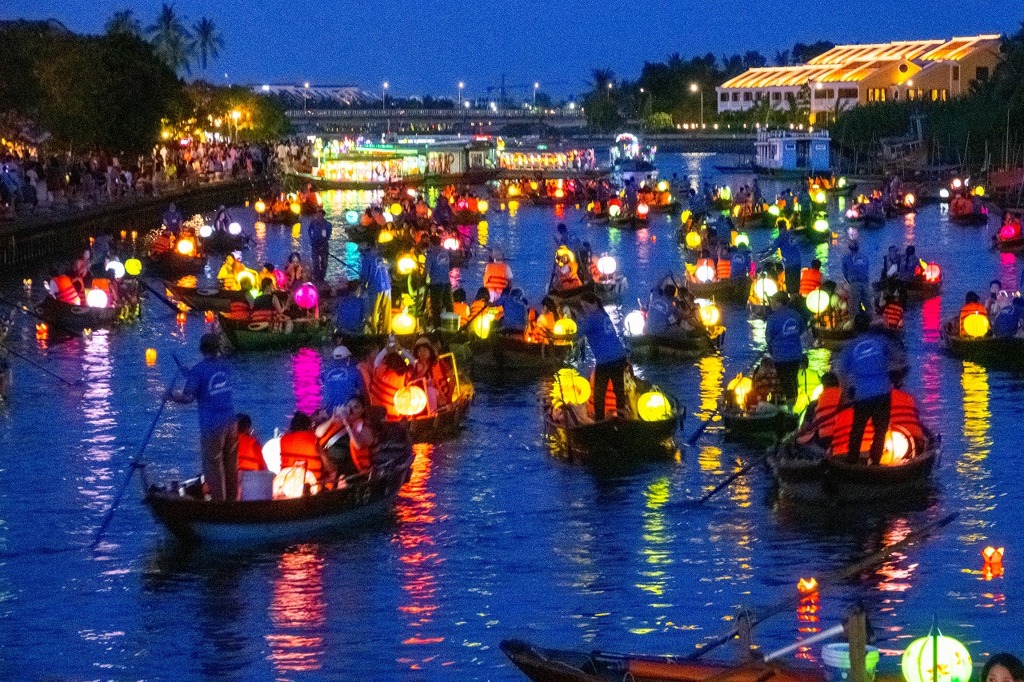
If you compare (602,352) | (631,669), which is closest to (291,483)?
(602,352)

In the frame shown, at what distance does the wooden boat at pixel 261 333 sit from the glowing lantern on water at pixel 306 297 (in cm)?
38

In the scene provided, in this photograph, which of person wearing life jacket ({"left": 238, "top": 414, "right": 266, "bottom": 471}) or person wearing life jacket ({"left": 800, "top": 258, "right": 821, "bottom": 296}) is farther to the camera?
person wearing life jacket ({"left": 800, "top": 258, "right": 821, "bottom": 296})

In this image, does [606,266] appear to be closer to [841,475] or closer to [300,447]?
[841,475]

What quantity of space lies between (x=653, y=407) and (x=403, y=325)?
355 inches

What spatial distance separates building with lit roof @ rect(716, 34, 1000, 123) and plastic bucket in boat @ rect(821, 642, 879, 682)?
127 meters

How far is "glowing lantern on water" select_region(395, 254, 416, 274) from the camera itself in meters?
43.5

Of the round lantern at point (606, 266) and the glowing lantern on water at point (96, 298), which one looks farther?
the round lantern at point (606, 266)

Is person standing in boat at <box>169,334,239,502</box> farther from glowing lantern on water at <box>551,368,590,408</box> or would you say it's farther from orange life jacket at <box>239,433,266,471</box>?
glowing lantern on water at <box>551,368,590,408</box>

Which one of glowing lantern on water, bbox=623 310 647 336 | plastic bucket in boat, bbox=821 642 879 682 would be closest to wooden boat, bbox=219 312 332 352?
glowing lantern on water, bbox=623 310 647 336

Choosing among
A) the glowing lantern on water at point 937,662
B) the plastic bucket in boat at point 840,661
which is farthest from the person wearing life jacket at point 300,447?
the glowing lantern on water at point 937,662

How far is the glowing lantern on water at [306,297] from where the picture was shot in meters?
35.8

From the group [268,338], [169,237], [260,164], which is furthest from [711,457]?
[260,164]

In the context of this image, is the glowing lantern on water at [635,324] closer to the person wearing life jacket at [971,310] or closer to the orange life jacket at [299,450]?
the person wearing life jacket at [971,310]

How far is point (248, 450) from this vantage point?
63.0 feet
